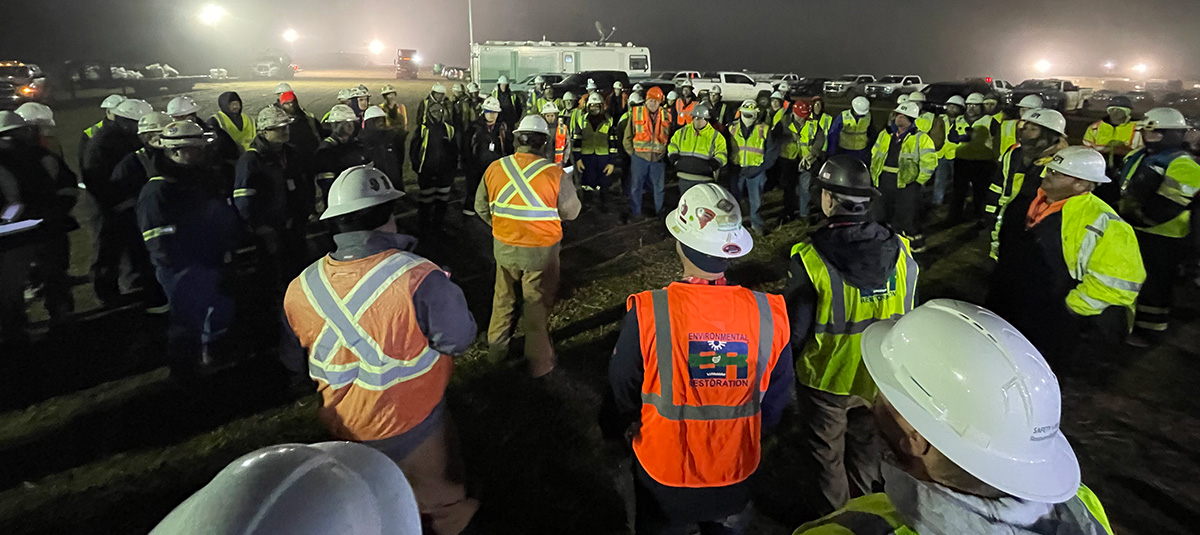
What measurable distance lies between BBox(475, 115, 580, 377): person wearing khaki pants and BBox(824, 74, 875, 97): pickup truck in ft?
88.3

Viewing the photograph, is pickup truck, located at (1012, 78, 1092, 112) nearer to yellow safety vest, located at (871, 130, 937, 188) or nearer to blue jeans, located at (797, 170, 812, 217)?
blue jeans, located at (797, 170, 812, 217)

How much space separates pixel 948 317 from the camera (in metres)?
1.33

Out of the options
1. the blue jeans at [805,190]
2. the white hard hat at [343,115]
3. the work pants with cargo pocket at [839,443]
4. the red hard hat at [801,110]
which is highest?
the red hard hat at [801,110]

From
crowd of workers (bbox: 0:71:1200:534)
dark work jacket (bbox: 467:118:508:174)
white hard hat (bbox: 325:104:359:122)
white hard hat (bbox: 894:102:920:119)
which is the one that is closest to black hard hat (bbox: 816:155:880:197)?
crowd of workers (bbox: 0:71:1200:534)

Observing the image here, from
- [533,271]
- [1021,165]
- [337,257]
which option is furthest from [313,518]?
[1021,165]

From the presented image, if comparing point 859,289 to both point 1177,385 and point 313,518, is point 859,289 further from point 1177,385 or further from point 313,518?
point 1177,385

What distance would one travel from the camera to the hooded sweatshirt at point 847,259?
8.71ft

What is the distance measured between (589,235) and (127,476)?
6.05 metres

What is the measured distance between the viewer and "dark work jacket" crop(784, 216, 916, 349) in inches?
105

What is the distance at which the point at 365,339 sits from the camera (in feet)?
7.77

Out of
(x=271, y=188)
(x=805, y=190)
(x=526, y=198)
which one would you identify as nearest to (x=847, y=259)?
(x=526, y=198)

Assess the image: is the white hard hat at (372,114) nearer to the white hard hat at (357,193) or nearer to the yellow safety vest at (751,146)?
the yellow safety vest at (751,146)

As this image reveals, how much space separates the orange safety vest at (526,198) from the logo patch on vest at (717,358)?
2455 mm

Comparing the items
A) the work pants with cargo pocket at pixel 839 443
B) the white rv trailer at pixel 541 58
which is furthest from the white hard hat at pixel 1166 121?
the white rv trailer at pixel 541 58
